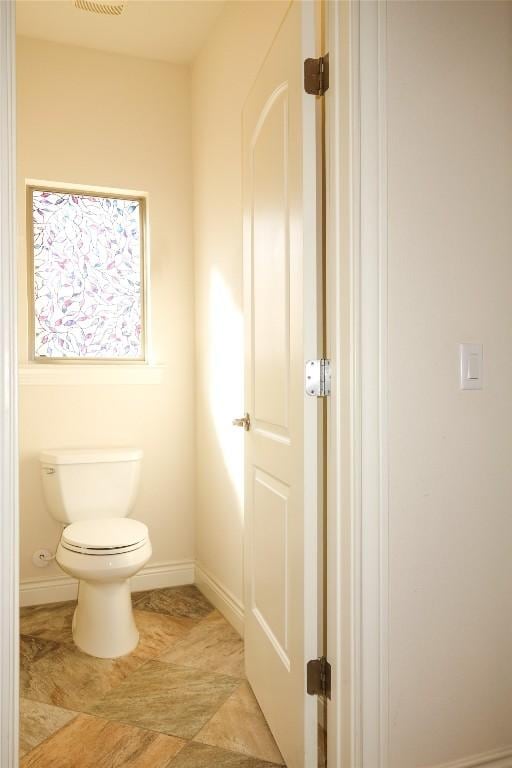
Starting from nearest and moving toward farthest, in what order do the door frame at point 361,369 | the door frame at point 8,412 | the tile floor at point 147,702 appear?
the door frame at point 8,412
the door frame at point 361,369
the tile floor at point 147,702

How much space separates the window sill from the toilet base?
983 mm

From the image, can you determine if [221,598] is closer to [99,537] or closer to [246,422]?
[99,537]

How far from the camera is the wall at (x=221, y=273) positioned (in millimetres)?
2479

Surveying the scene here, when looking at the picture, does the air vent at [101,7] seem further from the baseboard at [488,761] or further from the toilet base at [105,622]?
the baseboard at [488,761]

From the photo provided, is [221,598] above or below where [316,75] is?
below

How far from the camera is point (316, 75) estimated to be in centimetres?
146

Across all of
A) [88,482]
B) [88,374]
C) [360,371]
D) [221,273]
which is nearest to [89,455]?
[88,482]

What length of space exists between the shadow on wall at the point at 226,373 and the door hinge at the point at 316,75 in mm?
1115

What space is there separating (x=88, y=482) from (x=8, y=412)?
1.58 m

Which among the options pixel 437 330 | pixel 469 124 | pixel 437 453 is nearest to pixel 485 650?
pixel 437 453

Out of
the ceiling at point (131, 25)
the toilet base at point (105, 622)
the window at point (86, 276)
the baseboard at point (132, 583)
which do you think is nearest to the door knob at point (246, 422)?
the toilet base at point (105, 622)

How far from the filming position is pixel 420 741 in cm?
146

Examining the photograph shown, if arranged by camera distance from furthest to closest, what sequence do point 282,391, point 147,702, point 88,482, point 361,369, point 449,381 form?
point 88,482 < point 147,702 < point 282,391 < point 449,381 < point 361,369

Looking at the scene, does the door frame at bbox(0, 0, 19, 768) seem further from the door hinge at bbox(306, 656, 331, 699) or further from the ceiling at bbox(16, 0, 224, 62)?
the ceiling at bbox(16, 0, 224, 62)
